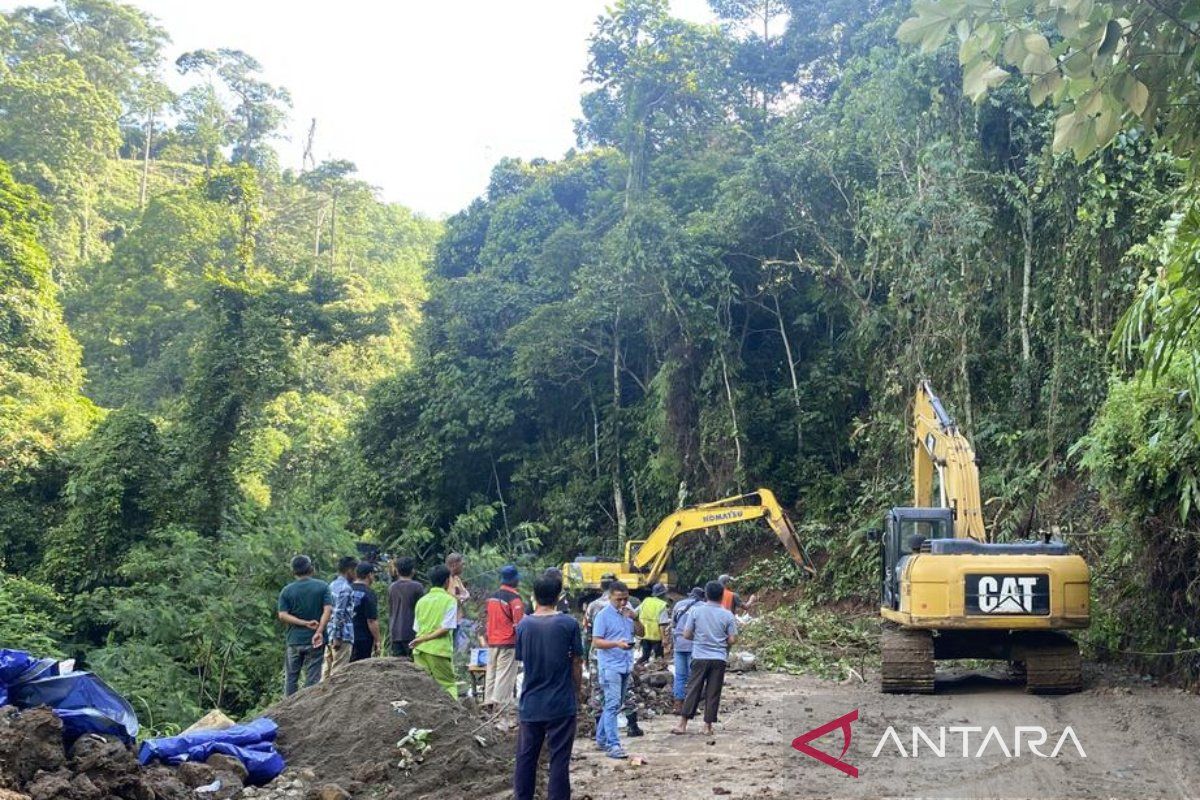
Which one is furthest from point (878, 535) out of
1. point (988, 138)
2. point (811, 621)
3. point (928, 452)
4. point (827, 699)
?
point (988, 138)

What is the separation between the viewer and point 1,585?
61.2 ft

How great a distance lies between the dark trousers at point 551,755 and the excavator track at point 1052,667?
6584 mm

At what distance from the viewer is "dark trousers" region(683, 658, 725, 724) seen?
385 inches

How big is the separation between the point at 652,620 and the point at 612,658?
196 inches

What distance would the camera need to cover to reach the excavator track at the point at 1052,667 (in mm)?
11141

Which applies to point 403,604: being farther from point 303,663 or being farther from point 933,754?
point 933,754

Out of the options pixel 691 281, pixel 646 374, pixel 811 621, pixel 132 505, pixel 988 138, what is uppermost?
pixel 988 138

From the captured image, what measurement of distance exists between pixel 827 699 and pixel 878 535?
2808 millimetres

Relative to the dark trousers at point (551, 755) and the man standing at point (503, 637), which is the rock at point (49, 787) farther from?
the man standing at point (503, 637)

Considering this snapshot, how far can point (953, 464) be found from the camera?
1305cm

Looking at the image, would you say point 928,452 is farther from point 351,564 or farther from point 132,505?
point 132,505

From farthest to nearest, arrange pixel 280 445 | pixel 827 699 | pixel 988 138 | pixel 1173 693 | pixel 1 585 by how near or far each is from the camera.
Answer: pixel 280 445, pixel 988 138, pixel 1 585, pixel 827 699, pixel 1173 693

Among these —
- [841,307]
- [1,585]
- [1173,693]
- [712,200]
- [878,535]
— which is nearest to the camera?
[1173,693]

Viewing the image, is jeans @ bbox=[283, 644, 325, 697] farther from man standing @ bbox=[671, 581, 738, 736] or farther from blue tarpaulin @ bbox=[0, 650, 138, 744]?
man standing @ bbox=[671, 581, 738, 736]
